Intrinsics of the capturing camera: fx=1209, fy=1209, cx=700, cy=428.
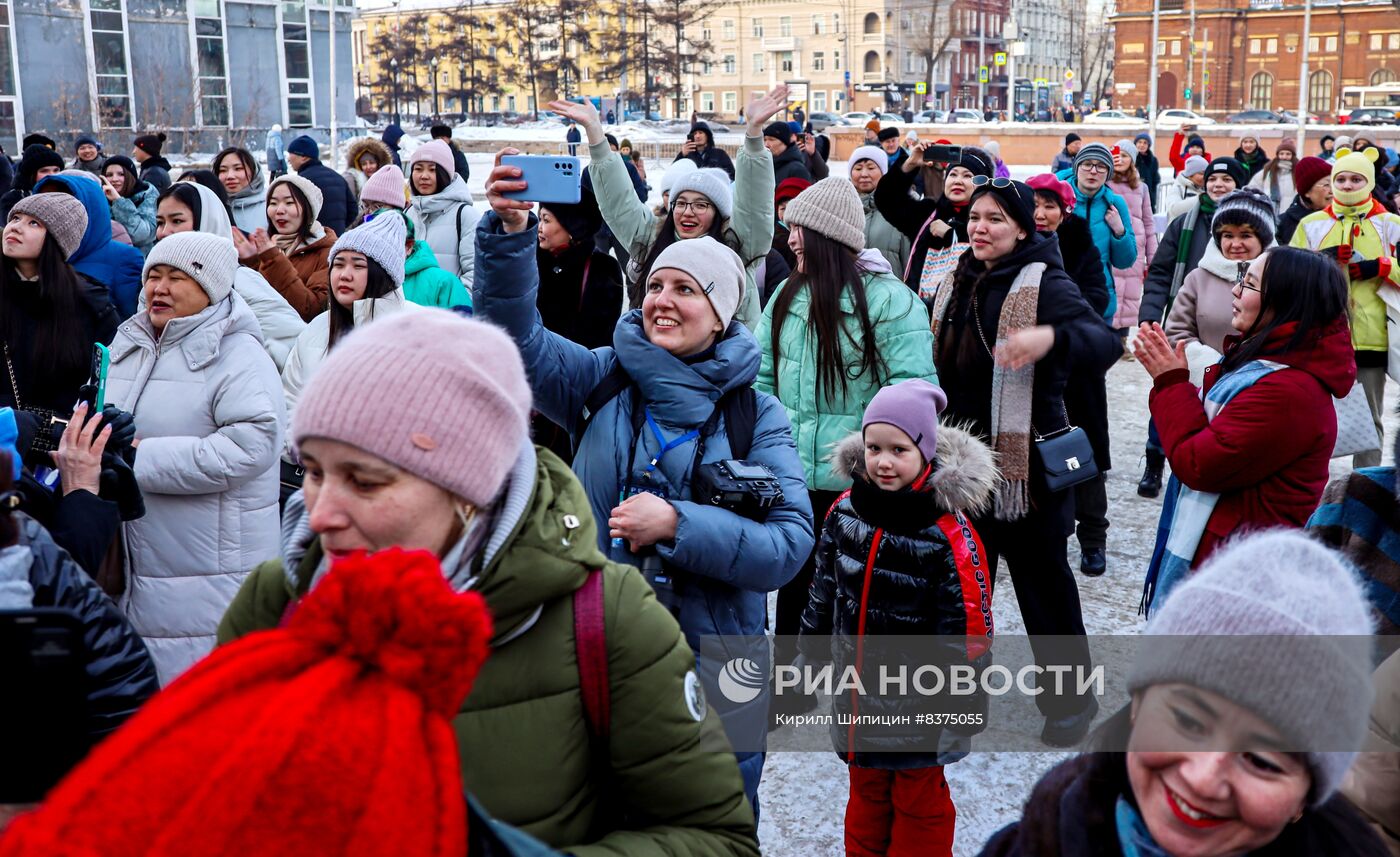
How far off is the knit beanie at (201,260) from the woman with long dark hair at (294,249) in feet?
6.41

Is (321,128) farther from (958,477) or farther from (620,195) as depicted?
(958,477)

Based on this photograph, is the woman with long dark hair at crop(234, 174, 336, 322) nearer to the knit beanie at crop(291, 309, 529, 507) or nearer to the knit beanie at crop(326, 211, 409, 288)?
the knit beanie at crop(326, 211, 409, 288)

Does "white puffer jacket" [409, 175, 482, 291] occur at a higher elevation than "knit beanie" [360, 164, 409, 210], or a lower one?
lower

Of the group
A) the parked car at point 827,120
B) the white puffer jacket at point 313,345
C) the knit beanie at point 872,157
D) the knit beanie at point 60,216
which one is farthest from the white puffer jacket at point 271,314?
the parked car at point 827,120

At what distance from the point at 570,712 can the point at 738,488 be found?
1.17 m

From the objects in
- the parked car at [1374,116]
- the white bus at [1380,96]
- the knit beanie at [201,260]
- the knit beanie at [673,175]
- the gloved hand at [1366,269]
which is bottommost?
the gloved hand at [1366,269]

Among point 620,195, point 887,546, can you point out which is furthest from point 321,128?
point 887,546

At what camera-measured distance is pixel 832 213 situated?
4301mm

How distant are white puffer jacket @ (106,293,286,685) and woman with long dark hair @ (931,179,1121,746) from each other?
247 cm

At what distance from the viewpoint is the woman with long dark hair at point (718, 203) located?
529cm

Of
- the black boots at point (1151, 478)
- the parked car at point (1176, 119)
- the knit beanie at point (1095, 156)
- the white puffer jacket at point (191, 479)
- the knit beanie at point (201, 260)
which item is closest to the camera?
the white puffer jacket at point (191, 479)

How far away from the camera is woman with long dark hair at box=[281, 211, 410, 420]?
14.6 ft

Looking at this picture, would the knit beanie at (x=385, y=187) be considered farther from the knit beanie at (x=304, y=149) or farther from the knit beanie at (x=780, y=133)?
the knit beanie at (x=780, y=133)

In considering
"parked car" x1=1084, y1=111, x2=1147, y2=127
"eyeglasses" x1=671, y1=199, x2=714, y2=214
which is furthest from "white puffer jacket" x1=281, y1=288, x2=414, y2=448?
"parked car" x1=1084, y1=111, x2=1147, y2=127
